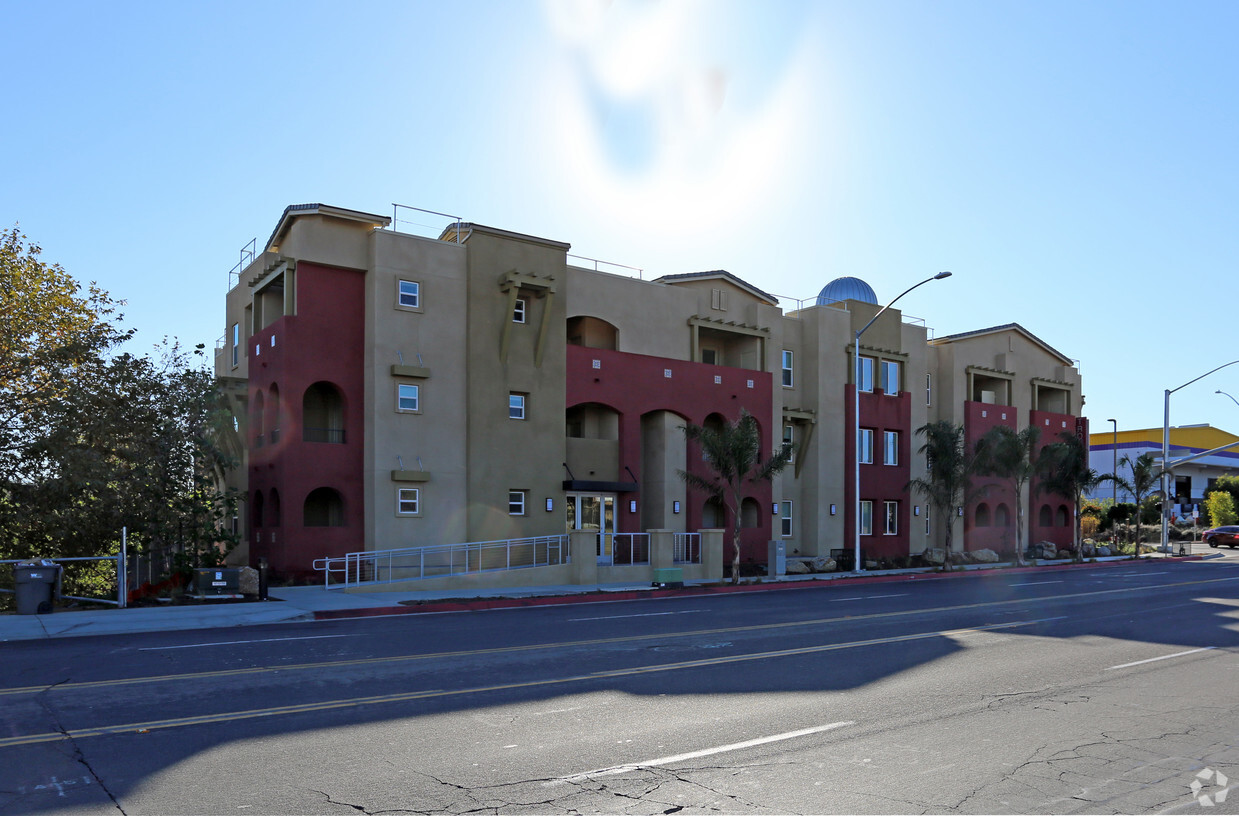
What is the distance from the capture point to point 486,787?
673 centimetres

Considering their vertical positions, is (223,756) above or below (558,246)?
below

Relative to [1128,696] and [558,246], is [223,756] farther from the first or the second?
[558,246]

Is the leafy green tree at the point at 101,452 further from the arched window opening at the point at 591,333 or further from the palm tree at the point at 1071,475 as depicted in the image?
the palm tree at the point at 1071,475

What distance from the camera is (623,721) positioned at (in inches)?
350

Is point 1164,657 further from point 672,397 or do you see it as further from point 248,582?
point 672,397

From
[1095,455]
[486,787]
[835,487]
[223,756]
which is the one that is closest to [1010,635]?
[486,787]

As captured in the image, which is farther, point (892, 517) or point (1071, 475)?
point (1071, 475)

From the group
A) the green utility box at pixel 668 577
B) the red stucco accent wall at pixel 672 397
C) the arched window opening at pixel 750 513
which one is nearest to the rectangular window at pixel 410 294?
the red stucco accent wall at pixel 672 397

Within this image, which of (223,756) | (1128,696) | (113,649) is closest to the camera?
(223,756)

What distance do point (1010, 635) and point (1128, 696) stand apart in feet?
17.8

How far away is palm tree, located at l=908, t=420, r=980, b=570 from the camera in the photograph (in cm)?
4041

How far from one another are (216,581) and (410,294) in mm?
10718

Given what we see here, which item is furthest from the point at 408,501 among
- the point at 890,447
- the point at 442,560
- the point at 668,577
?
the point at 890,447

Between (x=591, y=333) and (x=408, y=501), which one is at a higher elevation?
(x=591, y=333)
